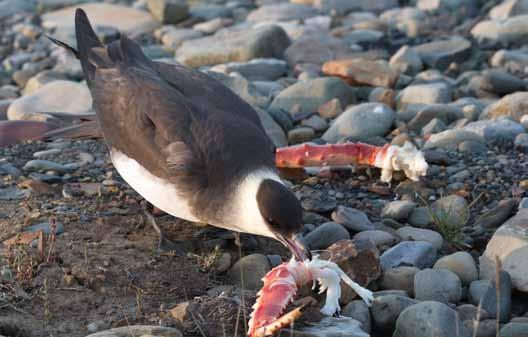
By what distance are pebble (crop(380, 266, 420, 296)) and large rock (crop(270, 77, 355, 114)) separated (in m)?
3.25

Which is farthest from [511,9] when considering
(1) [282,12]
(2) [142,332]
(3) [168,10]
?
(2) [142,332]

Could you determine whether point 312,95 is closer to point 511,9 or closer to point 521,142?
point 521,142

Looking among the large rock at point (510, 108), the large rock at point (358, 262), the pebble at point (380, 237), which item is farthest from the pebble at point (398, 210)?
the large rock at point (510, 108)

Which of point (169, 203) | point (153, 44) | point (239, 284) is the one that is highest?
point (169, 203)

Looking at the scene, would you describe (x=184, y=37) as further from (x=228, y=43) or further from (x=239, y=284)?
(x=239, y=284)

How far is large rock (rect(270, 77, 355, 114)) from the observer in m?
8.07

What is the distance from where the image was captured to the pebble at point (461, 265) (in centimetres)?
499

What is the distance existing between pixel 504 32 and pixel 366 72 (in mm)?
2463

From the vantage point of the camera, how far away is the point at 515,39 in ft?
33.5

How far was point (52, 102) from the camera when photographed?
7.98 meters

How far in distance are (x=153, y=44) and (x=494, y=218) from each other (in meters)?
6.73

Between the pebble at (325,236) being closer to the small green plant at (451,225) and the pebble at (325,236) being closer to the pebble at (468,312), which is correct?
the small green plant at (451,225)

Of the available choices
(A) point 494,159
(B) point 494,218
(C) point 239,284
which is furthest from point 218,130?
(A) point 494,159

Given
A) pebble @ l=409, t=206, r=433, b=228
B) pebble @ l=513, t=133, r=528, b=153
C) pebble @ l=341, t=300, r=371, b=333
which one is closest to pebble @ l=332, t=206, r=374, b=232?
pebble @ l=409, t=206, r=433, b=228
